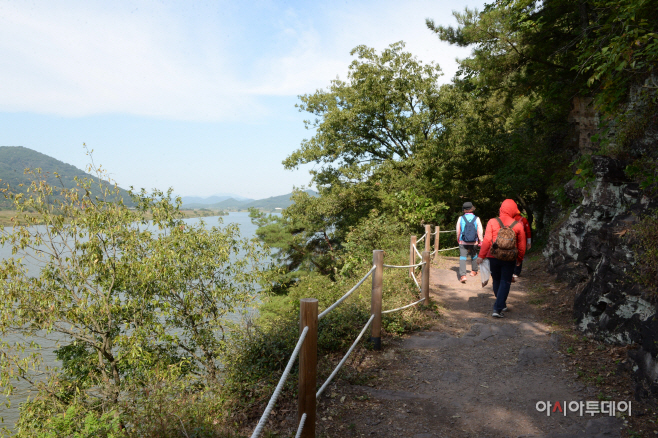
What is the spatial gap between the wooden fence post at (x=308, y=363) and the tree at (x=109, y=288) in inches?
252

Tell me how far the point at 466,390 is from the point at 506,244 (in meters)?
2.96

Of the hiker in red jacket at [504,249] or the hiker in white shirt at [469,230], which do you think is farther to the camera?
the hiker in white shirt at [469,230]

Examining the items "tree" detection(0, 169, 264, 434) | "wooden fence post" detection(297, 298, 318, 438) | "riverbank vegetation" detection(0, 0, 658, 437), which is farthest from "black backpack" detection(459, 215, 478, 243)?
"wooden fence post" detection(297, 298, 318, 438)

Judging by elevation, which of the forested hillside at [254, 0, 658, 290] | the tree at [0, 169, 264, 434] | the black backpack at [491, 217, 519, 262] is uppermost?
the forested hillside at [254, 0, 658, 290]

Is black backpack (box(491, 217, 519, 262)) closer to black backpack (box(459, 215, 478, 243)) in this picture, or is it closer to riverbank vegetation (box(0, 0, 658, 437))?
riverbank vegetation (box(0, 0, 658, 437))

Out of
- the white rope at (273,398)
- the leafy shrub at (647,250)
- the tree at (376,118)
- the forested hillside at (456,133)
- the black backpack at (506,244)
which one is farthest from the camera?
the tree at (376,118)

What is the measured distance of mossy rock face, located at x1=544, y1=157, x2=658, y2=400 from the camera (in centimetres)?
374

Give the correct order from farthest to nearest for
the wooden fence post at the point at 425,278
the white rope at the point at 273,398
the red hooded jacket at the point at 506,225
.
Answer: the wooden fence post at the point at 425,278 → the red hooded jacket at the point at 506,225 → the white rope at the point at 273,398

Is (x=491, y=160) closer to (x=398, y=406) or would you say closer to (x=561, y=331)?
(x=561, y=331)

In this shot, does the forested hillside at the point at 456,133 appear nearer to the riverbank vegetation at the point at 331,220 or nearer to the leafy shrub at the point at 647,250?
the riverbank vegetation at the point at 331,220

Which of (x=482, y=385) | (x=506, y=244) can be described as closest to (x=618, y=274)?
(x=506, y=244)

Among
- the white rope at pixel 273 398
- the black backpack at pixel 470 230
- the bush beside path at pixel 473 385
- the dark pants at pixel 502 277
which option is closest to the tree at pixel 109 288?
the bush beside path at pixel 473 385

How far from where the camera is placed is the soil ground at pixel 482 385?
3.52 meters

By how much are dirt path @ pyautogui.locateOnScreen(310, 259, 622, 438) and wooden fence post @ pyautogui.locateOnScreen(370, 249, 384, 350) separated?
22cm
